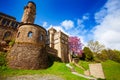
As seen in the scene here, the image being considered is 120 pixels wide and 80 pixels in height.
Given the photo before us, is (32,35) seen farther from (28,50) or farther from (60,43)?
(60,43)

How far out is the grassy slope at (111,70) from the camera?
12.4 metres

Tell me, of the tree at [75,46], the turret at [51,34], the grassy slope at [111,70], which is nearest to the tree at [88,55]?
the tree at [75,46]

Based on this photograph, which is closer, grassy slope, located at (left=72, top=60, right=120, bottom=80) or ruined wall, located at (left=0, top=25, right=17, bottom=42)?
grassy slope, located at (left=72, top=60, right=120, bottom=80)

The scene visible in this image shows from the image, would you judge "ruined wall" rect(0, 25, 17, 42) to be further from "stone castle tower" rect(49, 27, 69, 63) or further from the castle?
"stone castle tower" rect(49, 27, 69, 63)

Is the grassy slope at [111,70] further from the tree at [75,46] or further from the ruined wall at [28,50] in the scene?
the tree at [75,46]

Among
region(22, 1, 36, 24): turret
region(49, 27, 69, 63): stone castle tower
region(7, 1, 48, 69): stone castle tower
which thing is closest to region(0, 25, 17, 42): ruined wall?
region(22, 1, 36, 24): turret

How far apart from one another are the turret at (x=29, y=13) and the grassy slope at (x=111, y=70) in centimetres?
2945

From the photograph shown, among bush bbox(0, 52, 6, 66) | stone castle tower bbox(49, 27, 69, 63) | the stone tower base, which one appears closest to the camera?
bush bbox(0, 52, 6, 66)

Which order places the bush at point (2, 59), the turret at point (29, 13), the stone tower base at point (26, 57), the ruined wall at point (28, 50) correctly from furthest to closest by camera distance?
the turret at point (29, 13), the ruined wall at point (28, 50), the stone tower base at point (26, 57), the bush at point (2, 59)

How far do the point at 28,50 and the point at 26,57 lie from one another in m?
1.59

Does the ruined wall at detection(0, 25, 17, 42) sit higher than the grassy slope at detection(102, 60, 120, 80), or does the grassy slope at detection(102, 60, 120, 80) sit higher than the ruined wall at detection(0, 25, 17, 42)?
the ruined wall at detection(0, 25, 17, 42)

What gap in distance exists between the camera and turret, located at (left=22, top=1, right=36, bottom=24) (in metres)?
34.3

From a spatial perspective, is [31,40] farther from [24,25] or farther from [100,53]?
[100,53]

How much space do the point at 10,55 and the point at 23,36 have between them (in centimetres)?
505
